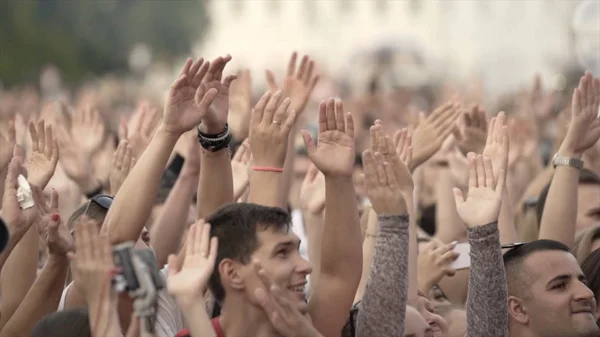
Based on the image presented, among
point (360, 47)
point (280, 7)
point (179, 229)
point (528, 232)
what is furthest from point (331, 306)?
point (280, 7)

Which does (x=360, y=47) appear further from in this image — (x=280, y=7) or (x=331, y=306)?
(x=331, y=306)

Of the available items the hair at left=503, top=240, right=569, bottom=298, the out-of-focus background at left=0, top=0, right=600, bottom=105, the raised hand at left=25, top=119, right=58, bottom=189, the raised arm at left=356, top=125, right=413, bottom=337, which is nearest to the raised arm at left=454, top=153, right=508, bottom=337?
the raised arm at left=356, top=125, right=413, bottom=337

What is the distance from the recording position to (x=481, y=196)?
600 centimetres

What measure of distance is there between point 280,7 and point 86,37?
4818 centimetres

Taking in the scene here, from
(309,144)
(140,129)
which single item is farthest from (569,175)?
(140,129)

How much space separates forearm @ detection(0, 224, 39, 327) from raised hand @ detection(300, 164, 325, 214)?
134cm

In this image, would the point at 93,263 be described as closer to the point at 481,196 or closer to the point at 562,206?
the point at 481,196

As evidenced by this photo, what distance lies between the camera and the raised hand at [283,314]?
205 inches

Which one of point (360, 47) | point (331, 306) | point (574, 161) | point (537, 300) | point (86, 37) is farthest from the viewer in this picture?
point (360, 47)

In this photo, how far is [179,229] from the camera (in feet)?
24.0

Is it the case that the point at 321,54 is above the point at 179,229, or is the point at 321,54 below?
below

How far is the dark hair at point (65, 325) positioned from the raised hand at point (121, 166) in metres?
1.88

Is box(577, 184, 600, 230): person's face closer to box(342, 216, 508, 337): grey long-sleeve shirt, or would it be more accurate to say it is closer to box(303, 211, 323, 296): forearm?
box(303, 211, 323, 296): forearm

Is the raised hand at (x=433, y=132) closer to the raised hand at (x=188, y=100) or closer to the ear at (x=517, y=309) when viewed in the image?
the ear at (x=517, y=309)
